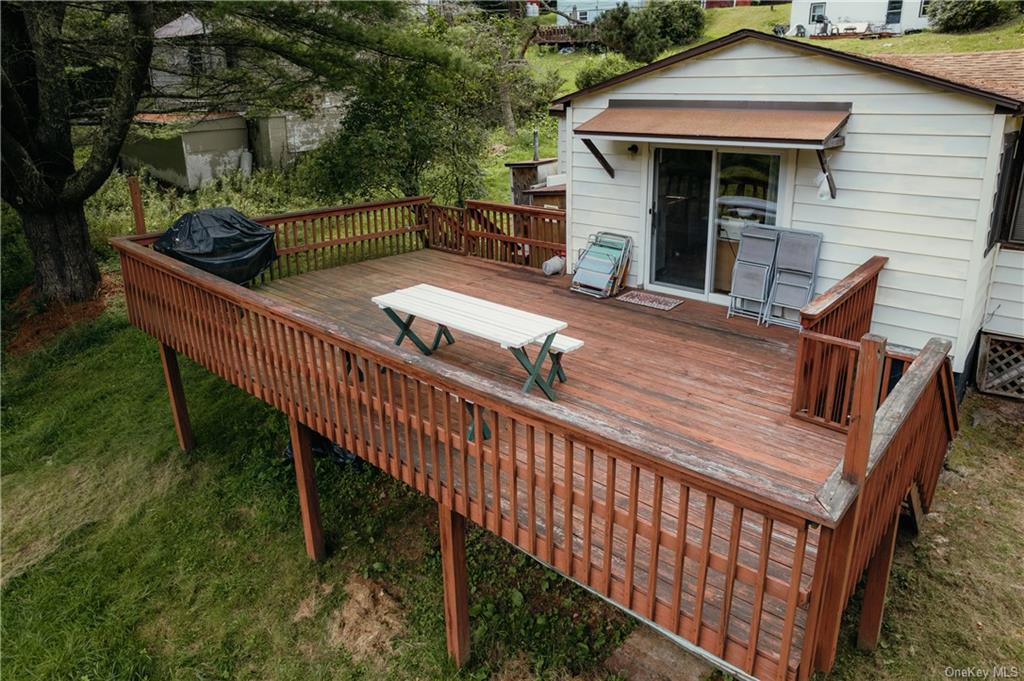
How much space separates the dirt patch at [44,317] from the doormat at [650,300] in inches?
300

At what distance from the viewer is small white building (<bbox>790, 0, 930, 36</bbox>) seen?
2194 centimetres

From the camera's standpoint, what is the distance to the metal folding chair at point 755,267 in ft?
20.2

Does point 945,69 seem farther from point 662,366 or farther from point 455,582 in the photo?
point 455,582

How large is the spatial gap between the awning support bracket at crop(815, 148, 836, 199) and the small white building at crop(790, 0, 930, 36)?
20355 mm

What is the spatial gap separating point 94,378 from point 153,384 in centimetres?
86

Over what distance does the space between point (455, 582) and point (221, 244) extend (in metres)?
4.68

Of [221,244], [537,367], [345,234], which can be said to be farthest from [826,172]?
[221,244]

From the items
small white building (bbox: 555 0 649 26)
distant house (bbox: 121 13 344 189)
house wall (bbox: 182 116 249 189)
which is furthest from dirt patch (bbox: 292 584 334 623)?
small white building (bbox: 555 0 649 26)

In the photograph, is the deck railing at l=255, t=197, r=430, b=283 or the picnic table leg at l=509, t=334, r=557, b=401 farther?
the deck railing at l=255, t=197, r=430, b=283

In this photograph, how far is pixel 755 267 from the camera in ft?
20.3

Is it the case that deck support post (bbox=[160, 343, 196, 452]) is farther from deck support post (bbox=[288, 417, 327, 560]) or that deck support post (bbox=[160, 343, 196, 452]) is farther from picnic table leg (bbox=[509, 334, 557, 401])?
picnic table leg (bbox=[509, 334, 557, 401])

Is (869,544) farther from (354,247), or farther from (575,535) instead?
(354,247)

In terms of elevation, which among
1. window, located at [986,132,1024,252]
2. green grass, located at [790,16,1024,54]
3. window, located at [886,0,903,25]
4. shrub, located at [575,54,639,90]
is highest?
window, located at [886,0,903,25]

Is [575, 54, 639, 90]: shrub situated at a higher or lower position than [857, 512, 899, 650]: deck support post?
higher
